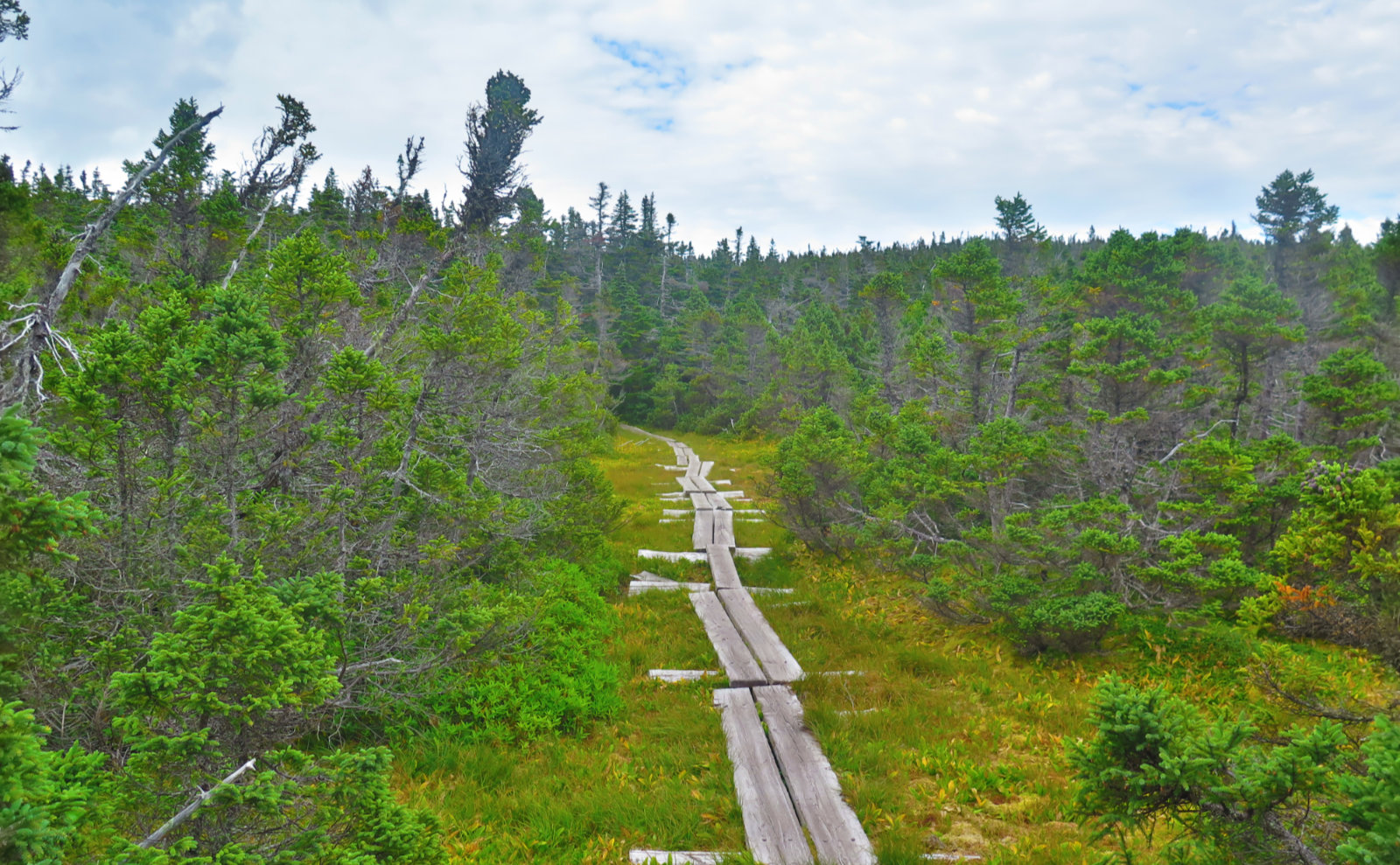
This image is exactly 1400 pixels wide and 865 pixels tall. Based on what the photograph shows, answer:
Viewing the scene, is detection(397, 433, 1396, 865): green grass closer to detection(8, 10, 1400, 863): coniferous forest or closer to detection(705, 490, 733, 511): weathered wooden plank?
detection(8, 10, 1400, 863): coniferous forest

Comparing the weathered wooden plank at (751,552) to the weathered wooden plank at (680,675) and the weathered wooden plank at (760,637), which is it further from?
the weathered wooden plank at (680,675)

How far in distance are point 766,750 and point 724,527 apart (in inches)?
383

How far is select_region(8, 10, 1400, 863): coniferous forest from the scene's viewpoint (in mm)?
2785

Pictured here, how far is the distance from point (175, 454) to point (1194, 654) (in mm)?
11979

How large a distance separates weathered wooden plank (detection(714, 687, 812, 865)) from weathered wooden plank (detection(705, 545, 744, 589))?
14.9 ft

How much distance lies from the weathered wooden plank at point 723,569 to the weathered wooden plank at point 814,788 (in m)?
4.46

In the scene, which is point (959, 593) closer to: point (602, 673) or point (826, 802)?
point (826, 802)

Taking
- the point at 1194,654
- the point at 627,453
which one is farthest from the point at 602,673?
the point at 627,453

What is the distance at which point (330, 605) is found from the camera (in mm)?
3977

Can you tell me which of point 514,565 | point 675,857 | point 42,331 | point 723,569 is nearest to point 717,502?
point 723,569

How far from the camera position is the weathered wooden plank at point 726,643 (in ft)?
27.0

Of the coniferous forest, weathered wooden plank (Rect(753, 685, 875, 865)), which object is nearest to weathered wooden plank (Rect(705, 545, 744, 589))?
the coniferous forest

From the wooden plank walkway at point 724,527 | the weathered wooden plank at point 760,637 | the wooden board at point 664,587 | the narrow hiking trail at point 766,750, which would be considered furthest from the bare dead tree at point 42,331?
the wooden plank walkway at point 724,527

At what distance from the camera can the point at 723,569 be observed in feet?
42.7
